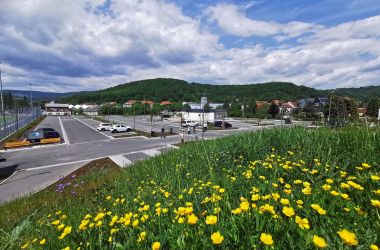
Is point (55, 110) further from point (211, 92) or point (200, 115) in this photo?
point (211, 92)

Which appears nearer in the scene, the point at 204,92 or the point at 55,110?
the point at 55,110

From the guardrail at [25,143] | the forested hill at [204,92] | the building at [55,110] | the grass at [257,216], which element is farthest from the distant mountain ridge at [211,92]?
the grass at [257,216]

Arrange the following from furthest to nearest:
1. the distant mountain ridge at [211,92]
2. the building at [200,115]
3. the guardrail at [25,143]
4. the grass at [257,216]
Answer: the distant mountain ridge at [211,92] → the building at [200,115] → the guardrail at [25,143] → the grass at [257,216]

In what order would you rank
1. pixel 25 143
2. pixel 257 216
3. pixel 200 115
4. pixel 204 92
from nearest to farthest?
pixel 257 216 → pixel 25 143 → pixel 200 115 → pixel 204 92

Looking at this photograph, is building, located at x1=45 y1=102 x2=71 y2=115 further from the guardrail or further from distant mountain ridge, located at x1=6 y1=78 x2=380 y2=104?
the guardrail

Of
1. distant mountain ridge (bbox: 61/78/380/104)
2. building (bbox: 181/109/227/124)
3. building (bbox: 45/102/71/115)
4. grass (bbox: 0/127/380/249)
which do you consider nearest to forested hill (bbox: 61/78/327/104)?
distant mountain ridge (bbox: 61/78/380/104)

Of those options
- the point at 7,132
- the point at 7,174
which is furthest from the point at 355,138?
the point at 7,132

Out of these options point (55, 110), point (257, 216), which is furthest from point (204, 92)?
point (257, 216)

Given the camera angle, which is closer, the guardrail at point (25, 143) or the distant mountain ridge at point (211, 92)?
the guardrail at point (25, 143)

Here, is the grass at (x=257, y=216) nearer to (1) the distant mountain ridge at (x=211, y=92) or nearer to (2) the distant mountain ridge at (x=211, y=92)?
(2) the distant mountain ridge at (x=211, y=92)

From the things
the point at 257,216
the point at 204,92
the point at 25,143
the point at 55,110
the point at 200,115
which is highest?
the point at 204,92

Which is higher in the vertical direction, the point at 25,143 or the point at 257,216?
the point at 257,216

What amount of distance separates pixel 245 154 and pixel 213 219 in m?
3.76

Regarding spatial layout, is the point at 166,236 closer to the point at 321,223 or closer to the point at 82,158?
the point at 321,223
